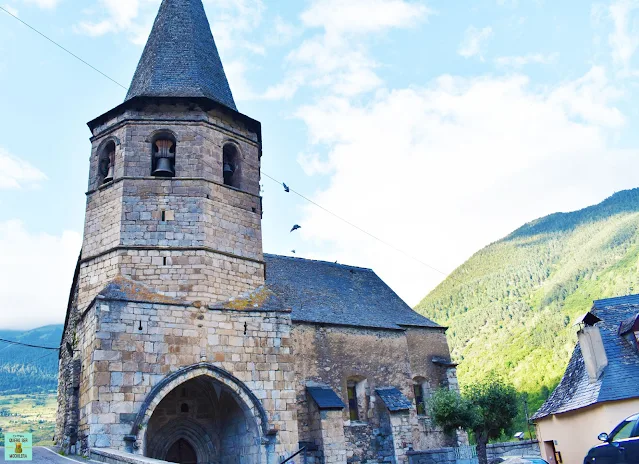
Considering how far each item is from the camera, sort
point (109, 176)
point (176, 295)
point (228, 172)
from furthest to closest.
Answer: point (228, 172) < point (109, 176) < point (176, 295)

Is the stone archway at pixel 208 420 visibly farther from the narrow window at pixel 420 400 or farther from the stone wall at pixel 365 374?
the narrow window at pixel 420 400

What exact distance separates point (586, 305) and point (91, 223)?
63.7 metres

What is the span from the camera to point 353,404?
21203mm

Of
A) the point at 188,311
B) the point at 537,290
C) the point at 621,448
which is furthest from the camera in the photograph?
the point at 537,290

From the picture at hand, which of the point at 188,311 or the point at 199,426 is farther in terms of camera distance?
the point at 199,426

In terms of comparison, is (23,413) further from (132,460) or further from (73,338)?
(132,460)

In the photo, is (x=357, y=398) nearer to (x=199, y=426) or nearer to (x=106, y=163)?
(x=199, y=426)

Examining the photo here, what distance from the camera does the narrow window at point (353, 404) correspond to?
21.0 metres

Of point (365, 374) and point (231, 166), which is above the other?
point (231, 166)

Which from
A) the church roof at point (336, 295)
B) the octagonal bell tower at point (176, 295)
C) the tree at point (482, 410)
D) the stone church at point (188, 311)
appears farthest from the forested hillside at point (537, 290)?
the octagonal bell tower at point (176, 295)

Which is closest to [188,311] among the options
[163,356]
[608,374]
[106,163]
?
[163,356]

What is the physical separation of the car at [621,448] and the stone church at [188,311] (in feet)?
25.7

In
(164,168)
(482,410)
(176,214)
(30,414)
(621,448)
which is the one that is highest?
(164,168)

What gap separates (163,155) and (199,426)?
305 inches
